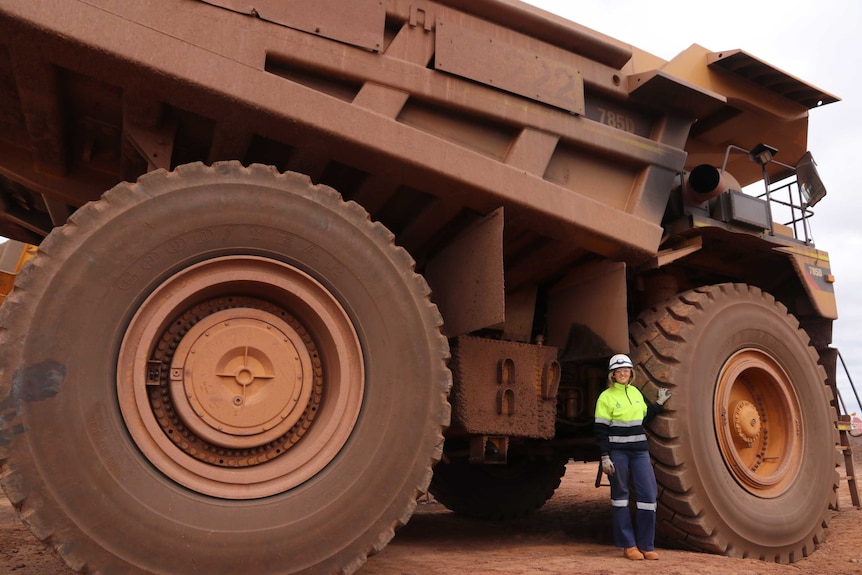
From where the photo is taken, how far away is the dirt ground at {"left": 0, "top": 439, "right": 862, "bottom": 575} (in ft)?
12.0

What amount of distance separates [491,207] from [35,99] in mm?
2310

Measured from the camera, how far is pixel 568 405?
501cm

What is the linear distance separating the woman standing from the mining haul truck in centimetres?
13

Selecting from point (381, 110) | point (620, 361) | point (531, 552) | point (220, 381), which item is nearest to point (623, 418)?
point (620, 361)

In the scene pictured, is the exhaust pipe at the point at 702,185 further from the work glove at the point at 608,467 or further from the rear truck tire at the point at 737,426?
the work glove at the point at 608,467

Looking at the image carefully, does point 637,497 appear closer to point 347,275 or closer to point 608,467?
point 608,467

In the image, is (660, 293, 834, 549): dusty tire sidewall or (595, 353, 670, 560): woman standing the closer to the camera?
(595, 353, 670, 560): woman standing

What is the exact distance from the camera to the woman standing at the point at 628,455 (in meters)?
4.38

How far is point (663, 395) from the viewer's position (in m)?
4.50

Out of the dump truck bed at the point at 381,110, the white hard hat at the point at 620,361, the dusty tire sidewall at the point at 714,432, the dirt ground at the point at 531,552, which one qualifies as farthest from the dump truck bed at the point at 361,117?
the dirt ground at the point at 531,552

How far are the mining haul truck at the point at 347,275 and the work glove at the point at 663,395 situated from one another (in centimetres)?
9

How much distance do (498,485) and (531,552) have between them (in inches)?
85.3

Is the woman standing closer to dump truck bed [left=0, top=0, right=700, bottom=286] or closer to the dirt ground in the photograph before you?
the dirt ground

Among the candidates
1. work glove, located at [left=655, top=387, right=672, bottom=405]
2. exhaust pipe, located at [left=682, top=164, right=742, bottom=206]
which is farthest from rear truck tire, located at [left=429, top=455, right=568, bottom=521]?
exhaust pipe, located at [left=682, top=164, right=742, bottom=206]
